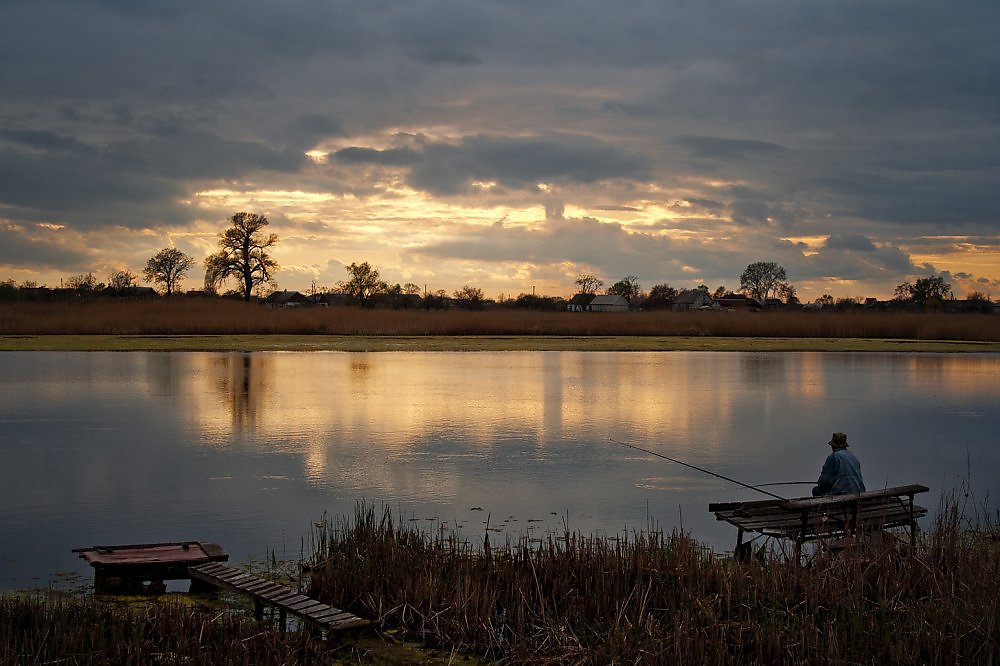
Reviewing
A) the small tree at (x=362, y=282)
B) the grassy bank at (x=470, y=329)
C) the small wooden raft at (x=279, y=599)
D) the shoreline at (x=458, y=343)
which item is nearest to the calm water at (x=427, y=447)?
the small wooden raft at (x=279, y=599)

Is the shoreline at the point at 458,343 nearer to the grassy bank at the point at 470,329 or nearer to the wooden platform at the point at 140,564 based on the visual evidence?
the grassy bank at the point at 470,329

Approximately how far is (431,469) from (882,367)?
22.5m

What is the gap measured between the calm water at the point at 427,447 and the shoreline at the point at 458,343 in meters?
10.4

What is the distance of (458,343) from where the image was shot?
4078 cm

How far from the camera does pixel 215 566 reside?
6988 mm

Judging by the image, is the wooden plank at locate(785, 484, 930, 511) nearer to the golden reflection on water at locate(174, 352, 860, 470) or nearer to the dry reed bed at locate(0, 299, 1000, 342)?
the golden reflection on water at locate(174, 352, 860, 470)

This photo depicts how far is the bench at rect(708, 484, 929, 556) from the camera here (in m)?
7.27

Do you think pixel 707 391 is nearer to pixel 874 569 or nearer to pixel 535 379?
pixel 535 379

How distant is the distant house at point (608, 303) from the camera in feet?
399

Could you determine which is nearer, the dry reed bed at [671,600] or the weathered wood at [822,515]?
the dry reed bed at [671,600]

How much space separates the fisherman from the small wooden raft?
4286mm

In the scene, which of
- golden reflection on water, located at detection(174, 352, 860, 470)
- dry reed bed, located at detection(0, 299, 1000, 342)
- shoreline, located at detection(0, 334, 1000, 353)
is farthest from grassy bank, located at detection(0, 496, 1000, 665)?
dry reed bed, located at detection(0, 299, 1000, 342)

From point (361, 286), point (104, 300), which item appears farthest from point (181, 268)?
point (104, 300)

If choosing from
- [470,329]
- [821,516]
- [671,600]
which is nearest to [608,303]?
[470,329]
